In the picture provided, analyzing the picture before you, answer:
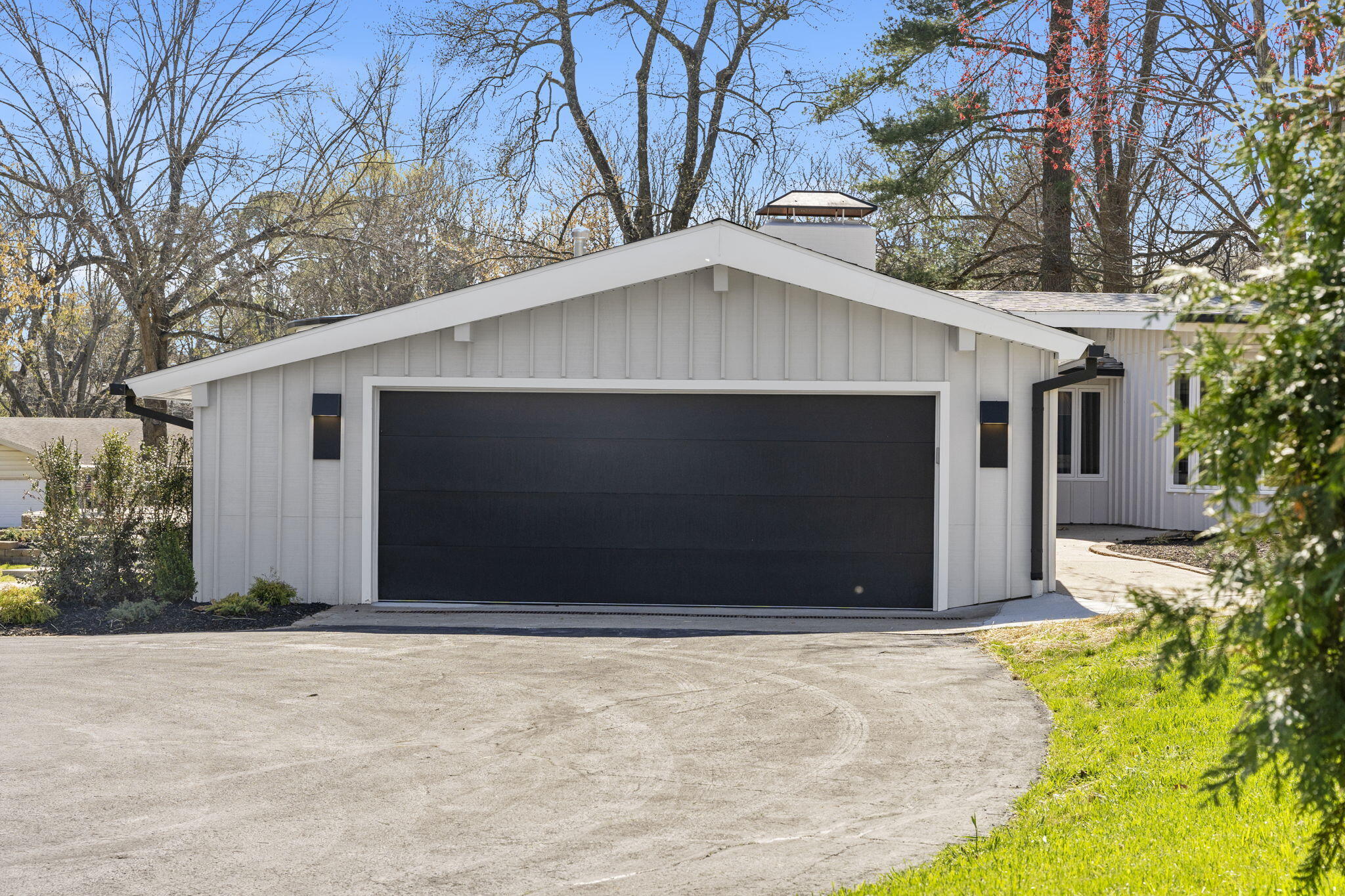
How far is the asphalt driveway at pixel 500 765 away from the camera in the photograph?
3980 mm

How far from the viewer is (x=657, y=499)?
10328 mm

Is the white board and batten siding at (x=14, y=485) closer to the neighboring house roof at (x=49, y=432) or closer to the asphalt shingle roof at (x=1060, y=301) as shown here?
the neighboring house roof at (x=49, y=432)

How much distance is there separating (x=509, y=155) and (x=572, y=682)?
17.2 m

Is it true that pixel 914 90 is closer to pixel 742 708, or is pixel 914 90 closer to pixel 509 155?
pixel 509 155

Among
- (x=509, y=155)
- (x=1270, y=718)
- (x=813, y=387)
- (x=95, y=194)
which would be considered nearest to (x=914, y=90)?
(x=509, y=155)

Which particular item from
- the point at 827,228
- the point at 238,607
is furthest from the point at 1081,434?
the point at 238,607

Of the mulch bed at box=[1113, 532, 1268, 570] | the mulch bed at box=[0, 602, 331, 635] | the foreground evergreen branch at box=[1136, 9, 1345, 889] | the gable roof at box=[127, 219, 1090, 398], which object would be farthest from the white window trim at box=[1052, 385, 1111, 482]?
the foreground evergreen branch at box=[1136, 9, 1345, 889]

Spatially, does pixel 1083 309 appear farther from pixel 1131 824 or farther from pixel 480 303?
pixel 1131 824

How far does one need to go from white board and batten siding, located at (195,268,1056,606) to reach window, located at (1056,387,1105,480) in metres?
6.63

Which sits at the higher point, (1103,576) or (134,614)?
(1103,576)

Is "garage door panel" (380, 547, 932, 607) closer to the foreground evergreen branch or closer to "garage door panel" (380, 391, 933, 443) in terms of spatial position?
"garage door panel" (380, 391, 933, 443)

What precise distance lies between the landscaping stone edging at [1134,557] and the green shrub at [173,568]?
9496 millimetres

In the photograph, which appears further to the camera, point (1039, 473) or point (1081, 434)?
point (1081, 434)

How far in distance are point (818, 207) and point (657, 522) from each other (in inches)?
275
